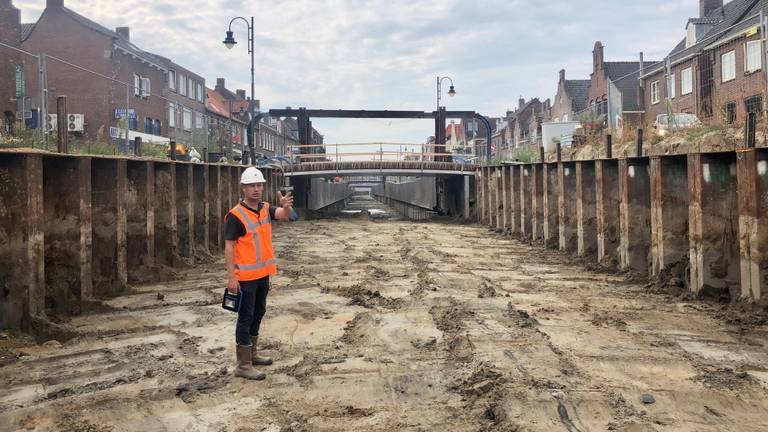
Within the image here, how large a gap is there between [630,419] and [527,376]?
1107mm

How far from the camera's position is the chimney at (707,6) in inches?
1528

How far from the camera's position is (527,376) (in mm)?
5543

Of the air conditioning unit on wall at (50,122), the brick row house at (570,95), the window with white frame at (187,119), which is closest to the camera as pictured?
the air conditioning unit on wall at (50,122)

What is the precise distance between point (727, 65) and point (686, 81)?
2.31 meters

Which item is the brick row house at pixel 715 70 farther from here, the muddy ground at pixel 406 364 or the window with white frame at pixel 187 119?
the window with white frame at pixel 187 119

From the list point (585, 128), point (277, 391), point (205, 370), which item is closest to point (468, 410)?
point (277, 391)

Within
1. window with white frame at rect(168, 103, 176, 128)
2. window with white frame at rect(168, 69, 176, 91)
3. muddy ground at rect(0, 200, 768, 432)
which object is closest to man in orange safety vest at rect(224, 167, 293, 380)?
muddy ground at rect(0, 200, 768, 432)

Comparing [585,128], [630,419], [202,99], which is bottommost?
[630,419]

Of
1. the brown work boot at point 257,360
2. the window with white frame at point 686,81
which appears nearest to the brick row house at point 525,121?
the window with white frame at point 686,81

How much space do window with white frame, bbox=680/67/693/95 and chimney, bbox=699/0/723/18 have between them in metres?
13.6

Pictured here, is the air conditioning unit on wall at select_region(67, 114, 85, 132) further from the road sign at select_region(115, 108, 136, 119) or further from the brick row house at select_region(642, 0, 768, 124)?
the brick row house at select_region(642, 0, 768, 124)

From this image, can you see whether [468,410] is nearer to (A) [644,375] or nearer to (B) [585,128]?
(A) [644,375]

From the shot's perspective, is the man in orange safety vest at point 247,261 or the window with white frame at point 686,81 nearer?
the man in orange safety vest at point 247,261

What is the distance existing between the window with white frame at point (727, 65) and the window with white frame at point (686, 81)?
1.27 m
